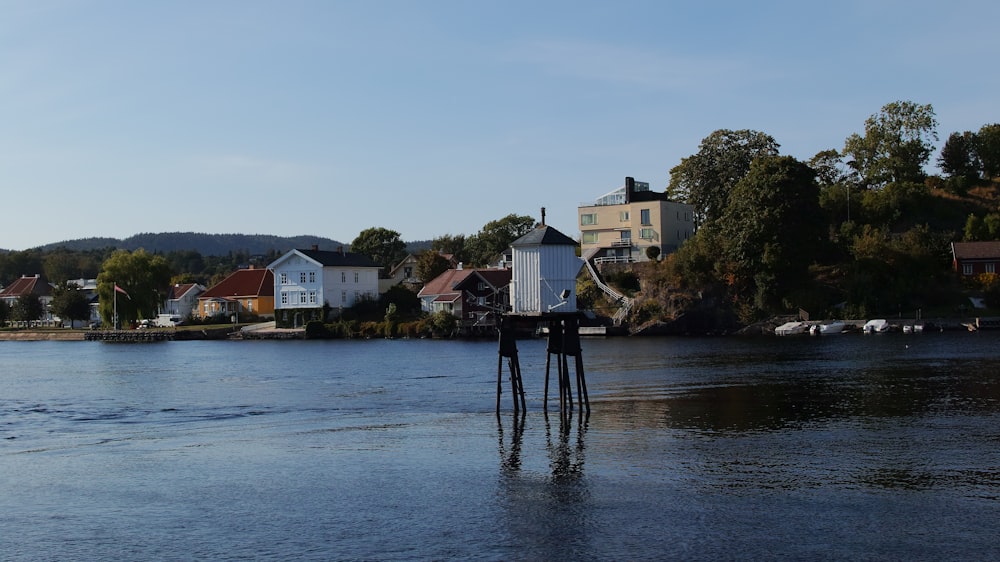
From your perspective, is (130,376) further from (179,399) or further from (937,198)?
(937,198)

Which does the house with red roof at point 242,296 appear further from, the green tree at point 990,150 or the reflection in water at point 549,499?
the reflection in water at point 549,499

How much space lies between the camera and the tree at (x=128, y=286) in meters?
121

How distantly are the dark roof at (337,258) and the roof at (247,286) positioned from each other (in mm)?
16448

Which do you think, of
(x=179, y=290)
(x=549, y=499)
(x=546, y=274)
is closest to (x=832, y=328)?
(x=546, y=274)

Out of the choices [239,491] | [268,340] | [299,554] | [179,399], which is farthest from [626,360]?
[268,340]

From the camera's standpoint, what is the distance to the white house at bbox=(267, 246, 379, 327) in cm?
10669

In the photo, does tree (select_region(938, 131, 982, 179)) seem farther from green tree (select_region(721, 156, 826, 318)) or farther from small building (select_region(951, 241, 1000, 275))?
green tree (select_region(721, 156, 826, 318))

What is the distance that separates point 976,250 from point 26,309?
417 ft

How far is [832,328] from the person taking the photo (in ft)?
285

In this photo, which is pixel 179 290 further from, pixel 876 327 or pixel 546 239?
pixel 546 239

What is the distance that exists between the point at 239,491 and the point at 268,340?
84367 millimetres

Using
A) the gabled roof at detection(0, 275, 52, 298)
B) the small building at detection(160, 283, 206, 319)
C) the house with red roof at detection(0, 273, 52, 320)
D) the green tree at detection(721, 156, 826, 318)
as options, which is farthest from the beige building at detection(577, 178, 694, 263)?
the gabled roof at detection(0, 275, 52, 298)

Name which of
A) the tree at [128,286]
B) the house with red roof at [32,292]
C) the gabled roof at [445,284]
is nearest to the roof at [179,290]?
the tree at [128,286]

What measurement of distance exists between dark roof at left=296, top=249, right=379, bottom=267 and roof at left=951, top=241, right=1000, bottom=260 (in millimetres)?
61236
